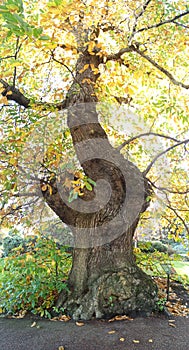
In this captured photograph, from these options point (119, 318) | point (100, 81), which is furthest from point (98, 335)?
point (100, 81)

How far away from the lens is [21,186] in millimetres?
4371

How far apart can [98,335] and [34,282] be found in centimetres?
119

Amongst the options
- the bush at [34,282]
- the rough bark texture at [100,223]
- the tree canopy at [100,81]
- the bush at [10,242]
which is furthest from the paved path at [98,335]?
the bush at [10,242]

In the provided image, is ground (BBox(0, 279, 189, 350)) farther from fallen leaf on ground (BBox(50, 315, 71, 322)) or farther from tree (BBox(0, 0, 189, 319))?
tree (BBox(0, 0, 189, 319))

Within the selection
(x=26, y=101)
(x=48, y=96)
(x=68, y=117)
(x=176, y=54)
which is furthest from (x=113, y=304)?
(x=176, y=54)

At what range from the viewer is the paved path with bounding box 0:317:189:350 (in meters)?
2.78

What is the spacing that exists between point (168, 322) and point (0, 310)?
2.06 m

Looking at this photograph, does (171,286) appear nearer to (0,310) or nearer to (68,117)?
(0,310)

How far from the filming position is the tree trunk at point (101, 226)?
11.8 feet

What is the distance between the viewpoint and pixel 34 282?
3.87 m

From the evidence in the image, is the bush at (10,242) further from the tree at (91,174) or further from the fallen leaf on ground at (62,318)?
the fallen leaf on ground at (62,318)

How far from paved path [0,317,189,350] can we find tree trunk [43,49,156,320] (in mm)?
282

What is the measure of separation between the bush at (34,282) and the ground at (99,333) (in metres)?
0.27

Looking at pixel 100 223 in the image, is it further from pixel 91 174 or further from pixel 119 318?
pixel 119 318
